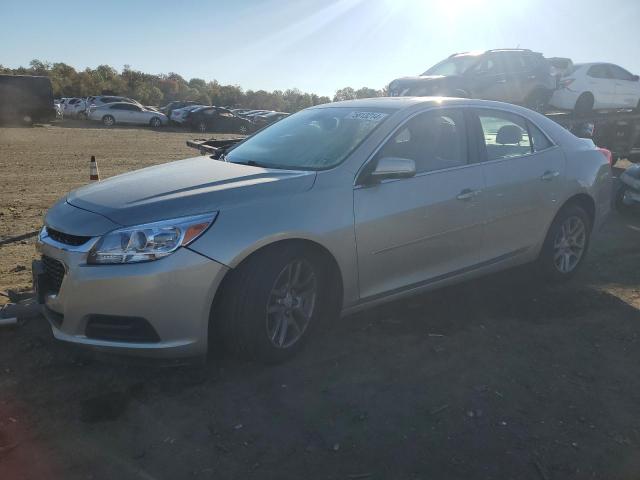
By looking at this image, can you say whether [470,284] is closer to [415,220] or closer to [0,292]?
[415,220]

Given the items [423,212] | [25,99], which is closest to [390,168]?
[423,212]

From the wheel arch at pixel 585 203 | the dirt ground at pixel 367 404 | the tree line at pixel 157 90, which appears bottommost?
the dirt ground at pixel 367 404

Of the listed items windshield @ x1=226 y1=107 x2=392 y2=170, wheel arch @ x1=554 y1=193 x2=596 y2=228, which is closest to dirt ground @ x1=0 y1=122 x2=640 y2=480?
wheel arch @ x1=554 y1=193 x2=596 y2=228

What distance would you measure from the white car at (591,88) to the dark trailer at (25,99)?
24169mm

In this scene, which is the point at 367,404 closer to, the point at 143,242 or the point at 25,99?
the point at 143,242

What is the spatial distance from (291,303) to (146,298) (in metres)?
0.93

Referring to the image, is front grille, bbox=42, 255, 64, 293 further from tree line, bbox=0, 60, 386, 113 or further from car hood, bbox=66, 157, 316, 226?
tree line, bbox=0, 60, 386, 113

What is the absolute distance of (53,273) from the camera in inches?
133

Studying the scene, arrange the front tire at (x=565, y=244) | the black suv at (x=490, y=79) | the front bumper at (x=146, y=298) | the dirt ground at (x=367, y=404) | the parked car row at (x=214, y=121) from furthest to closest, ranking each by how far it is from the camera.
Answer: the parked car row at (x=214, y=121)
the black suv at (x=490, y=79)
the front tire at (x=565, y=244)
the front bumper at (x=146, y=298)
the dirt ground at (x=367, y=404)

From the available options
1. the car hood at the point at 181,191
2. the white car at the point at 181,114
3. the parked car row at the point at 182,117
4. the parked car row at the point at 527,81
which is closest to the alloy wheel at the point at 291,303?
the car hood at the point at 181,191

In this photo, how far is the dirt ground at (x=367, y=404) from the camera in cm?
275

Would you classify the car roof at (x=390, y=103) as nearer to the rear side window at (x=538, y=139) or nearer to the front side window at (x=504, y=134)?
the front side window at (x=504, y=134)

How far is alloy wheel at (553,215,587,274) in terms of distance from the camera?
5.34 meters

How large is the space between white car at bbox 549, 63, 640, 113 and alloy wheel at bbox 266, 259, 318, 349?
13.1 metres
